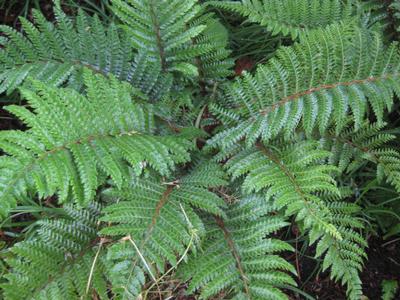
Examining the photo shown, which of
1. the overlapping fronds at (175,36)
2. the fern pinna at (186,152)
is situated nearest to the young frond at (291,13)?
the fern pinna at (186,152)

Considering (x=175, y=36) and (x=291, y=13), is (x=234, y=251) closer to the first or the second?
(x=175, y=36)

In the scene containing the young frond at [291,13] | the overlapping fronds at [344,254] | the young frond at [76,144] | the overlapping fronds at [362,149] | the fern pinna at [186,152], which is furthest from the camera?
the young frond at [291,13]

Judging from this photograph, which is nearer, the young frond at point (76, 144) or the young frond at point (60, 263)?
the young frond at point (76, 144)

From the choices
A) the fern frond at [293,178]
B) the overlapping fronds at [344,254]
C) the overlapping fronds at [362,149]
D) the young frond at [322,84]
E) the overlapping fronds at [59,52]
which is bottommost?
the overlapping fronds at [344,254]

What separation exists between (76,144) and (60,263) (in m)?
0.58

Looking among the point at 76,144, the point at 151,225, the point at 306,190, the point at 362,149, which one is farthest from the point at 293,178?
the point at 76,144

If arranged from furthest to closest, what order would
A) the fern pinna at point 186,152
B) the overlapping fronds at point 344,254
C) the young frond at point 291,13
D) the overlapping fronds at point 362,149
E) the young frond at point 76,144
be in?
the young frond at point 291,13 < the overlapping fronds at point 362,149 < the overlapping fronds at point 344,254 < the fern pinna at point 186,152 < the young frond at point 76,144

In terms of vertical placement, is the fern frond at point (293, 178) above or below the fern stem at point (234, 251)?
above

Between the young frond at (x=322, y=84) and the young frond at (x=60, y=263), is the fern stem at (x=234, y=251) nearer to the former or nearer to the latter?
the young frond at (x=322, y=84)

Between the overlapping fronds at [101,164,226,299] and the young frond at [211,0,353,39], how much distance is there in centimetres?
89

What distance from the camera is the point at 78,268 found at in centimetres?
220

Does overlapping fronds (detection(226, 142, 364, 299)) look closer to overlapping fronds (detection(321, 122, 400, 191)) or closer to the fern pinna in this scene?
the fern pinna

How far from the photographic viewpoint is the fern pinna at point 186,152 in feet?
6.66

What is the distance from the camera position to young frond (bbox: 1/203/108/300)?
2.07m
